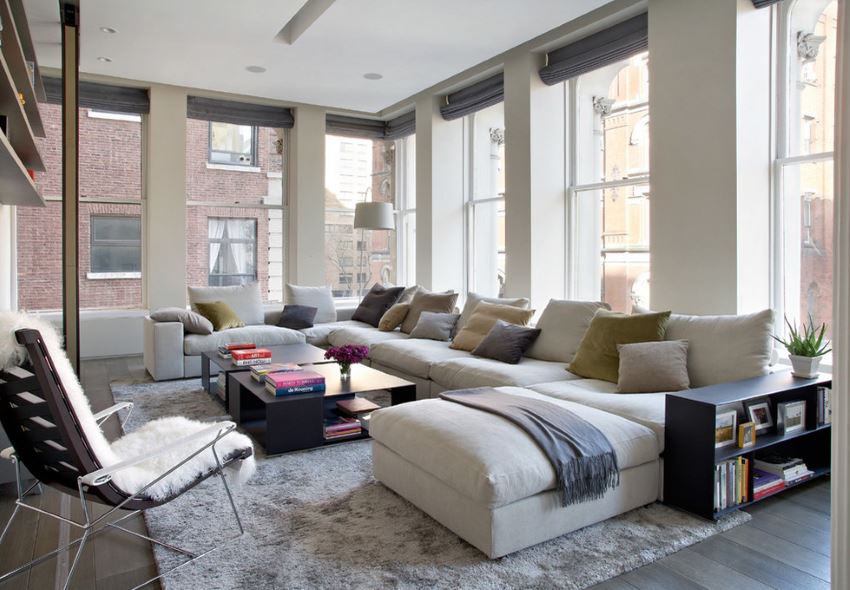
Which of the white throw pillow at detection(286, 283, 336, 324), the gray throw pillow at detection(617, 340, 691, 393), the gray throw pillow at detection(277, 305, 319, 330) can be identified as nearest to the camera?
the gray throw pillow at detection(617, 340, 691, 393)

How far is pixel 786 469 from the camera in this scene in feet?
10.3

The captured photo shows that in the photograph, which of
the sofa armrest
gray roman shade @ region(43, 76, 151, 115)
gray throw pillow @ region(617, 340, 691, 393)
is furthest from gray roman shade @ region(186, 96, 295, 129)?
gray throw pillow @ region(617, 340, 691, 393)

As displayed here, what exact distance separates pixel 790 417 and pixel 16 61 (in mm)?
4517

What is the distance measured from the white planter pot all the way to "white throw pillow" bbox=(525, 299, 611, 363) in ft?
4.67

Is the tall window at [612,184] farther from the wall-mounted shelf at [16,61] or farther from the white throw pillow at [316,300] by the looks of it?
the wall-mounted shelf at [16,61]

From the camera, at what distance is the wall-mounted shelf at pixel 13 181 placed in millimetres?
2437

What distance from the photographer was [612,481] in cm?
272

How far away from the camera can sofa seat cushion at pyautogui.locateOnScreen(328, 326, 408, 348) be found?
5.97 m

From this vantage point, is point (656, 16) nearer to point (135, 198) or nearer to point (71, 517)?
point (71, 517)

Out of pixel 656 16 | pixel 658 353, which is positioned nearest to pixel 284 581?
pixel 658 353

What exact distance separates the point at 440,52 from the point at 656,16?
2134mm

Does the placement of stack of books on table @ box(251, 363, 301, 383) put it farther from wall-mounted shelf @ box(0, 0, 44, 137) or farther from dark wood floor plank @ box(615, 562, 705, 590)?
dark wood floor plank @ box(615, 562, 705, 590)

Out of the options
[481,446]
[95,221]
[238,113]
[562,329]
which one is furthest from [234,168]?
[481,446]

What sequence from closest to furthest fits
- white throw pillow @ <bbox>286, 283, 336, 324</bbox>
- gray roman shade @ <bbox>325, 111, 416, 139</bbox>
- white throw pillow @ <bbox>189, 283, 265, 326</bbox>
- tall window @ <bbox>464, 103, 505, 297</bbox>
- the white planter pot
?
the white planter pot → white throw pillow @ <bbox>189, 283, 265, 326</bbox> → tall window @ <bbox>464, 103, 505, 297</bbox> → white throw pillow @ <bbox>286, 283, 336, 324</bbox> → gray roman shade @ <bbox>325, 111, 416, 139</bbox>
